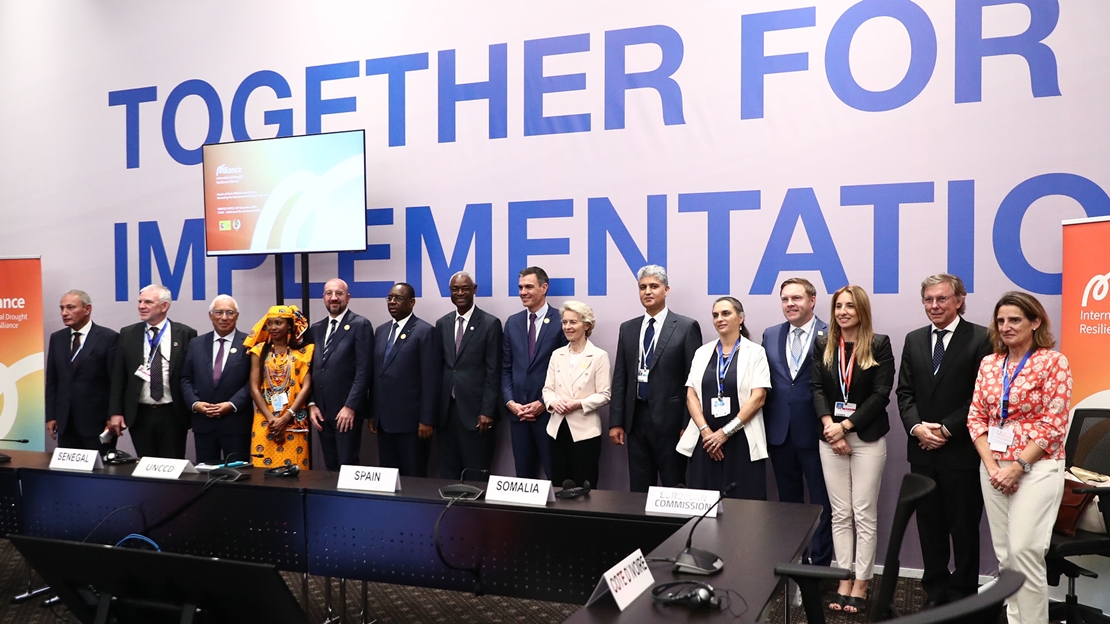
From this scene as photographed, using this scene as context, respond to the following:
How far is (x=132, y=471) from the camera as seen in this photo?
12.0 ft

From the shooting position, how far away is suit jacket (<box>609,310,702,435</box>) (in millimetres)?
4766

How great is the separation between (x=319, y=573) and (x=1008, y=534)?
2810 mm

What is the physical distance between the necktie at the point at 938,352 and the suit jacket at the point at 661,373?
127cm

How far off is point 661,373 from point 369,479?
6.68ft

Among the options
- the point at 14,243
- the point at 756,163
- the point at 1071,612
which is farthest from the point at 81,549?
the point at 14,243

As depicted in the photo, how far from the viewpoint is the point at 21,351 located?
258 inches

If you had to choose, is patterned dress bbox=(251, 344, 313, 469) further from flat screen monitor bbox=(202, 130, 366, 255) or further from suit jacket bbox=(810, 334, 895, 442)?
suit jacket bbox=(810, 334, 895, 442)

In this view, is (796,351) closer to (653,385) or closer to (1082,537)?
(653,385)

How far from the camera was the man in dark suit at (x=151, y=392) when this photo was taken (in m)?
5.70

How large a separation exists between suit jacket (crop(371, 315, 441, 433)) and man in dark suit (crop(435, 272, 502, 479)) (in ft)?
0.24

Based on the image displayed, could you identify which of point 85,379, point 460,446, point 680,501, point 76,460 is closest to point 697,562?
point 680,501

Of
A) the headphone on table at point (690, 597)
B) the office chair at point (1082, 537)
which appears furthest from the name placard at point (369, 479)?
the office chair at point (1082, 537)

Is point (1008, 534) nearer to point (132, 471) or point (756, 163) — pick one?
point (756, 163)

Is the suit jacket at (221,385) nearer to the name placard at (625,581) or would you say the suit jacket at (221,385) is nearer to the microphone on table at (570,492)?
the microphone on table at (570,492)
